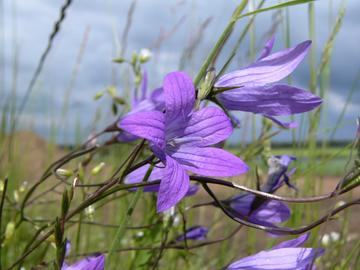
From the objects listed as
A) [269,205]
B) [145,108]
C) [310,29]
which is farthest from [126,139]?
[310,29]

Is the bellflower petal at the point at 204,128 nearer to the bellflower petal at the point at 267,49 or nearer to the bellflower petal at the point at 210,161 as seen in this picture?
the bellflower petal at the point at 210,161

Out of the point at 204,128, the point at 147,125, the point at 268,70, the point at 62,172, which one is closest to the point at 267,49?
the point at 268,70

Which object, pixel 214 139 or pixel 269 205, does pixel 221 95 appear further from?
pixel 269 205

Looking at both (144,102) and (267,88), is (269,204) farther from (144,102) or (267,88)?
(144,102)

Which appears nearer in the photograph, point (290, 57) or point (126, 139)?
point (290, 57)

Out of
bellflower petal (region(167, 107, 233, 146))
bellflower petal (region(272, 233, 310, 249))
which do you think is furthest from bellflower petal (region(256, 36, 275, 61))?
bellflower petal (region(272, 233, 310, 249))

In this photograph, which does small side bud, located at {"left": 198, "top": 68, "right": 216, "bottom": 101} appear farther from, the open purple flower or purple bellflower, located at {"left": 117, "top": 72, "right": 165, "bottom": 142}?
purple bellflower, located at {"left": 117, "top": 72, "right": 165, "bottom": 142}
